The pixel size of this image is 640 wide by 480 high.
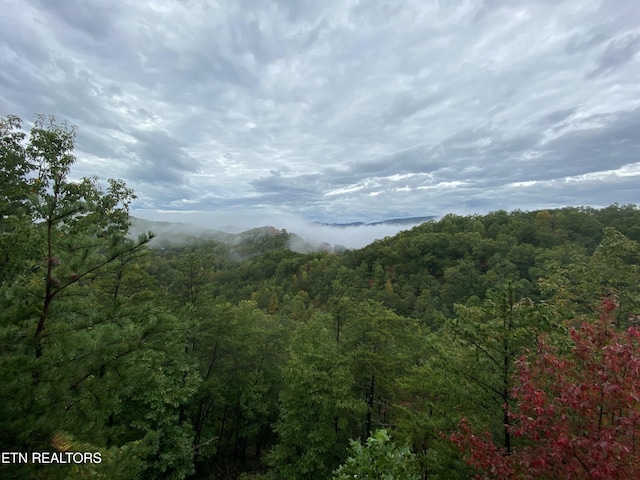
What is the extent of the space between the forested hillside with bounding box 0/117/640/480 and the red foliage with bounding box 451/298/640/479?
0.03m

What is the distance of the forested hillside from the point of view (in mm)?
4039

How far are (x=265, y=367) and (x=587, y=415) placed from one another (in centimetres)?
1769

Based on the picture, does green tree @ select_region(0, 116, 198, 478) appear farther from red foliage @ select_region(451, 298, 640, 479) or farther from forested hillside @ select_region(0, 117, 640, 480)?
red foliage @ select_region(451, 298, 640, 479)

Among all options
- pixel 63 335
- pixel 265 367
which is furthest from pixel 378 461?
pixel 265 367

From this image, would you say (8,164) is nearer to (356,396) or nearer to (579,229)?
(356,396)

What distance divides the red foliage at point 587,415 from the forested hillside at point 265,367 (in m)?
0.03

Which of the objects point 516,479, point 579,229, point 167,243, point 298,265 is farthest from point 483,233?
point 167,243

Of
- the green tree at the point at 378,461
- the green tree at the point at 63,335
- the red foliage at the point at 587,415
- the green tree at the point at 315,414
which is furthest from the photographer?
the green tree at the point at 315,414

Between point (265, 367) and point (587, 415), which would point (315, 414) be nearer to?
point (265, 367)

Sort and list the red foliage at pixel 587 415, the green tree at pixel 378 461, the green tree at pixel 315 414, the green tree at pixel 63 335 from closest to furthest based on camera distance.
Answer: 1. the green tree at pixel 63 335
2. the red foliage at pixel 587 415
3. the green tree at pixel 378 461
4. the green tree at pixel 315 414

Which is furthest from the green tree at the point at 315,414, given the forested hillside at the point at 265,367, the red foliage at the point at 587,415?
the red foliage at the point at 587,415

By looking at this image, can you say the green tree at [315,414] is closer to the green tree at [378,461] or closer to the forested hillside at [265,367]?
the forested hillside at [265,367]

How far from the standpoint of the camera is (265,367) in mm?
19719

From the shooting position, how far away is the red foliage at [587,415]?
4.32 metres
